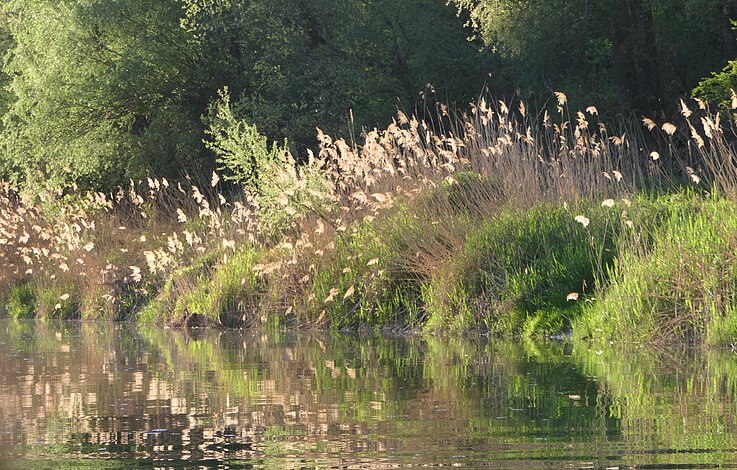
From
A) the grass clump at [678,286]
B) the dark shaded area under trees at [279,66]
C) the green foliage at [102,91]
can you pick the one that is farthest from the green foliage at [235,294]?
the green foliage at [102,91]

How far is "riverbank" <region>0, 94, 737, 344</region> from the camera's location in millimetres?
12578

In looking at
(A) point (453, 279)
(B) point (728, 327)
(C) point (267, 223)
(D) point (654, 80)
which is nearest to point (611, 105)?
(D) point (654, 80)

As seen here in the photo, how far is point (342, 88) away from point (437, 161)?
11.8 metres

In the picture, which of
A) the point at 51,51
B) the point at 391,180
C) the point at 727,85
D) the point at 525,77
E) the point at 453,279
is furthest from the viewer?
the point at 525,77

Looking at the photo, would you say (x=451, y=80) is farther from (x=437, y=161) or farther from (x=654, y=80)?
(x=437, y=161)

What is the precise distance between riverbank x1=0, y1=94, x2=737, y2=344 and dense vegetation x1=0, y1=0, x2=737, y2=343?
36 mm

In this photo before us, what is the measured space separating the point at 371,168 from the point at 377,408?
947 cm

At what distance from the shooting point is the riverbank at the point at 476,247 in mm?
12578

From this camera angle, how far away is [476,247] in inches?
596

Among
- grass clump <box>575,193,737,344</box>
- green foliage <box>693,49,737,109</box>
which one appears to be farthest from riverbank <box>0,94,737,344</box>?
green foliage <box>693,49,737,109</box>

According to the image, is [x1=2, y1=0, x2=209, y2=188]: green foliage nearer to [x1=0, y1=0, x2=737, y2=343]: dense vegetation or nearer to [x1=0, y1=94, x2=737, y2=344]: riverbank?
[x1=0, y1=0, x2=737, y2=343]: dense vegetation

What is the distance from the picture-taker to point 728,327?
465 inches

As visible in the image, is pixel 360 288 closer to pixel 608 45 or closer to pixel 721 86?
pixel 721 86

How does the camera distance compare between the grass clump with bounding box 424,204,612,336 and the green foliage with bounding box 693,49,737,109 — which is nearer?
the grass clump with bounding box 424,204,612,336
